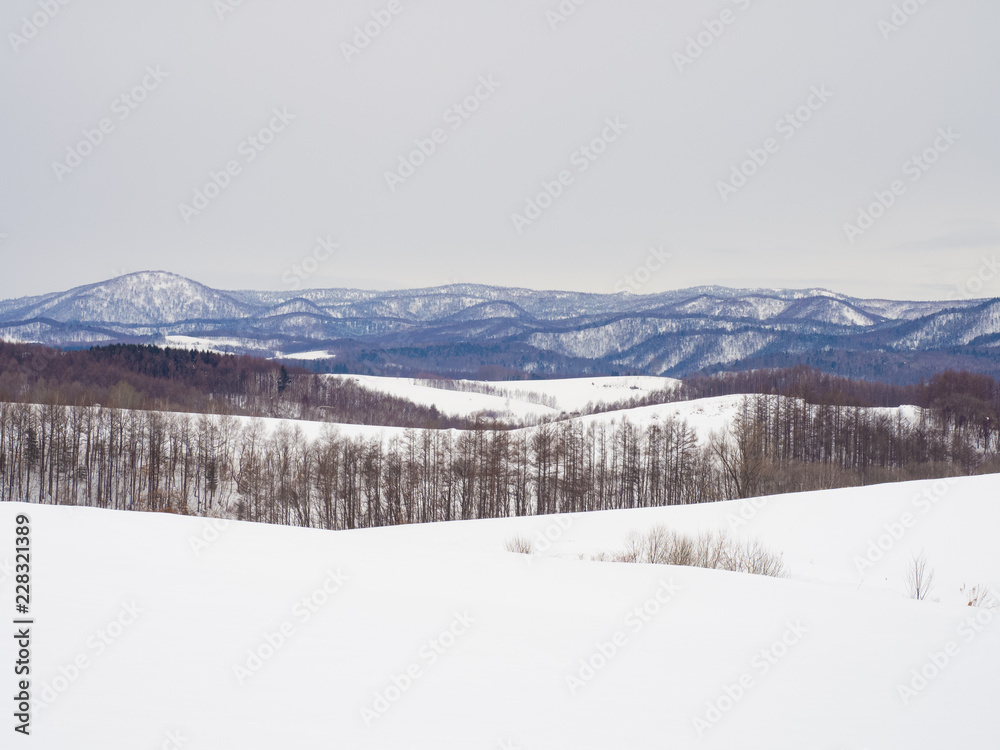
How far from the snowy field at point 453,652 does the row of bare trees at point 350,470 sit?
122ft

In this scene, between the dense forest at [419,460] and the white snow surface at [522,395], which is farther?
the white snow surface at [522,395]

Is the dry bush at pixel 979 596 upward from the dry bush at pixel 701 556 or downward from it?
downward

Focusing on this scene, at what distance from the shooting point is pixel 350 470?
54.0m

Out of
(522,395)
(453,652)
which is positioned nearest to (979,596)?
(453,652)

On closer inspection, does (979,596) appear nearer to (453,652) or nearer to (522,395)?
(453,652)

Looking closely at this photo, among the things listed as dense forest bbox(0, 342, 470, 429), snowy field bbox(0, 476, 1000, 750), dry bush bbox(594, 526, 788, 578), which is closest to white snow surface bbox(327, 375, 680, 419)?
dense forest bbox(0, 342, 470, 429)

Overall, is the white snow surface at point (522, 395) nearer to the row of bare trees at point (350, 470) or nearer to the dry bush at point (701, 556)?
the row of bare trees at point (350, 470)

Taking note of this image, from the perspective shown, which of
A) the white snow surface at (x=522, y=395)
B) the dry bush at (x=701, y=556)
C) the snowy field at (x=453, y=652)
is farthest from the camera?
the white snow surface at (x=522, y=395)

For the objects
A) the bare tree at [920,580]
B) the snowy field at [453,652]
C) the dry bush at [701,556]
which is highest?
the snowy field at [453,652]

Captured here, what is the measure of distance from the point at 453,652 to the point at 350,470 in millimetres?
48513

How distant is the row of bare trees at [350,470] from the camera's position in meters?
50.7

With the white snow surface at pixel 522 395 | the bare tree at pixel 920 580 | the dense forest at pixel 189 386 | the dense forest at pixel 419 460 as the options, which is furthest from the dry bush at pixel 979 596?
the white snow surface at pixel 522 395

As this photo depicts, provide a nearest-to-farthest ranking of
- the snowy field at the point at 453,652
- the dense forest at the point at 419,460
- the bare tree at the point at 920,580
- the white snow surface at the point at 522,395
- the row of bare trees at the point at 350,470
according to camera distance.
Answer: the snowy field at the point at 453,652
the bare tree at the point at 920,580
the row of bare trees at the point at 350,470
the dense forest at the point at 419,460
the white snow surface at the point at 522,395

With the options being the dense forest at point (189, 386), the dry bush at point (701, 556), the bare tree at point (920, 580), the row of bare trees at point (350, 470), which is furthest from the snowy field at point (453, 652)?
the dense forest at point (189, 386)
